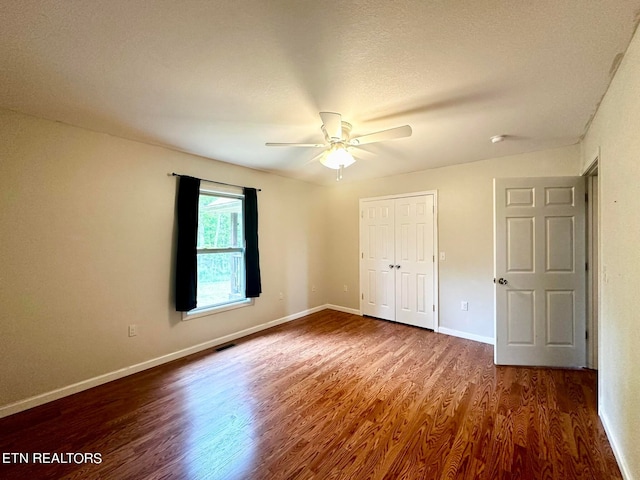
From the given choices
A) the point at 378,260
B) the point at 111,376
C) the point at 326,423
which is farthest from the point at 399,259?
the point at 111,376

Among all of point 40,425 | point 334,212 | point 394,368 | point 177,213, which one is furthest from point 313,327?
point 40,425

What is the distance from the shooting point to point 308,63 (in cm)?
157

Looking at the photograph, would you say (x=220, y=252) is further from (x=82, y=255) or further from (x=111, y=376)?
(x=111, y=376)

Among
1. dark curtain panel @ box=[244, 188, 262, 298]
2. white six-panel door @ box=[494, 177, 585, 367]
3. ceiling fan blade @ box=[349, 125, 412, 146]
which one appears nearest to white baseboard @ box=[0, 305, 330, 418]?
dark curtain panel @ box=[244, 188, 262, 298]

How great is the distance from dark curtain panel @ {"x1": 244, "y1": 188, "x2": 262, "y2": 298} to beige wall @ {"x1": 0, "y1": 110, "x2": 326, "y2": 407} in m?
0.48

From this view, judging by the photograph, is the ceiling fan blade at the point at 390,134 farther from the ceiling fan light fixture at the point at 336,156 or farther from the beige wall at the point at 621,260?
the beige wall at the point at 621,260

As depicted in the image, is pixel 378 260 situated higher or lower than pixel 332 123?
lower

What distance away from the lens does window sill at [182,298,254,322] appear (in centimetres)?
315

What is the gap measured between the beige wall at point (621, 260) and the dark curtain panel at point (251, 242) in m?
3.48

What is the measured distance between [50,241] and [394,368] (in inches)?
134

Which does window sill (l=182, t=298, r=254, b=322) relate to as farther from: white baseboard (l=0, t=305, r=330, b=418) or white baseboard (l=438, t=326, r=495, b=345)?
white baseboard (l=438, t=326, r=495, b=345)

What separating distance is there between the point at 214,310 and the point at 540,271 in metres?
3.76

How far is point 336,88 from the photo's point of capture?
1.82m

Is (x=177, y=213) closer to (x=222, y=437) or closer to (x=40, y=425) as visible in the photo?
(x=40, y=425)
